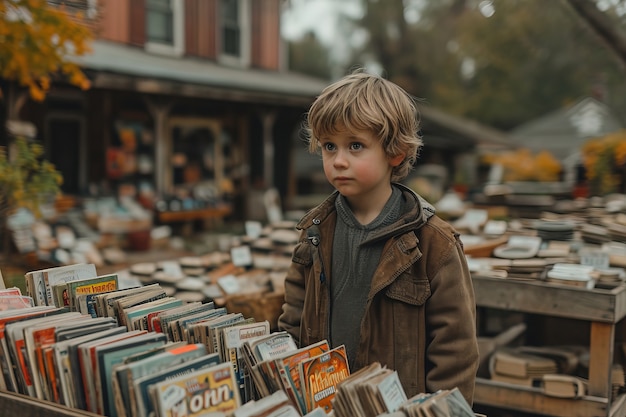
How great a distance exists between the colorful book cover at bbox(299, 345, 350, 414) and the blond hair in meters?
0.73

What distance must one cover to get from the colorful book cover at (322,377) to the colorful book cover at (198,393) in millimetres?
212

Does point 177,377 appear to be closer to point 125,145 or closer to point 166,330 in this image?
point 166,330

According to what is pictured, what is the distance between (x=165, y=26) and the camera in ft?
45.4

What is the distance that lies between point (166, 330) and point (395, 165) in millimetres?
991

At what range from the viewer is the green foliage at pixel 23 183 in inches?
205

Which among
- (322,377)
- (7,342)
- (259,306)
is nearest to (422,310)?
(322,377)

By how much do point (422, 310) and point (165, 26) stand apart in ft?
42.0

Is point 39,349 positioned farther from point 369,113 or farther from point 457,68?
point 457,68

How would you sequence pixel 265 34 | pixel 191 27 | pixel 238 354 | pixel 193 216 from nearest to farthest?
pixel 238 354, pixel 193 216, pixel 191 27, pixel 265 34

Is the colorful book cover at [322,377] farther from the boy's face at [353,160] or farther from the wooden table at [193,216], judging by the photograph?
the wooden table at [193,216]

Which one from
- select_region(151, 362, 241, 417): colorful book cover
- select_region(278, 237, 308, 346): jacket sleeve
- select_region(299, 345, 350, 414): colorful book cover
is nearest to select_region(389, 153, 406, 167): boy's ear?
select_region(278, 237, 308, 346): jacket sleeve

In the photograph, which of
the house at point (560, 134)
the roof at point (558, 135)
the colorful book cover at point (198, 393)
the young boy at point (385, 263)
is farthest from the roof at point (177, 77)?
the roof at point (558, 135)

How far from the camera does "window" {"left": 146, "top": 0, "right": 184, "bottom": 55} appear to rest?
533 inches

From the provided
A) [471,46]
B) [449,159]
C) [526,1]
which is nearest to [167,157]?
[526,1]
